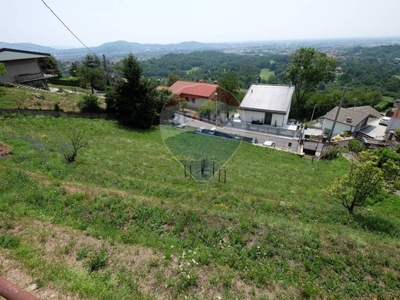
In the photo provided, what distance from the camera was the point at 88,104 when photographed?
945 inches

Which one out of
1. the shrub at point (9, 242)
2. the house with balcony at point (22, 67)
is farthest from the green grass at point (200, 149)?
the house with balcony at point (22, 67)

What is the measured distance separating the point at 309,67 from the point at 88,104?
35.1 meters

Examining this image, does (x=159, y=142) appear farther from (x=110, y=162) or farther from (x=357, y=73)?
(x=357, y=73)

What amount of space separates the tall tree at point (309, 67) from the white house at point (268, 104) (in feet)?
18.3

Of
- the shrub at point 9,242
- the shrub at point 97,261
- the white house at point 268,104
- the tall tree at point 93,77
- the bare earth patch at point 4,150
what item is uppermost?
the shrub at point 9,242

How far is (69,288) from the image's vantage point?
4.25 m

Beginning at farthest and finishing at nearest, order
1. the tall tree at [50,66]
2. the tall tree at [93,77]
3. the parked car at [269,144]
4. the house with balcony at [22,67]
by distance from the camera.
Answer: the tall tree at [50,66], the tall tree at [93,77], the house with balcony at [22,67], the parked car at [269,144]

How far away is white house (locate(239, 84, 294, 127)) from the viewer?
3278 cm

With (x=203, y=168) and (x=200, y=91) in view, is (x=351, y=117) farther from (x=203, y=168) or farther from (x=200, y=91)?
(x=203, y=168)

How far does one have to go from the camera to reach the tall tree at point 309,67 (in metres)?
35.7

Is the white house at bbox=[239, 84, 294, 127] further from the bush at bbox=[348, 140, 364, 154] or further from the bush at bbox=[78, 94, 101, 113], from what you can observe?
the bush at bbox=[78, 94, 101, 113]

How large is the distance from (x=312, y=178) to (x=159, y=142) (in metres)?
13.7

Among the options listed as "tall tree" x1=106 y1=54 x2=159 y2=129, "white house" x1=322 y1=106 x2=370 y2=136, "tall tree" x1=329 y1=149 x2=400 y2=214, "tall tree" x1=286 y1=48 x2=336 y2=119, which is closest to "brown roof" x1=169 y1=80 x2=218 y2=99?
"tall tree" x1=329 y1=149 x2=400 y2=214

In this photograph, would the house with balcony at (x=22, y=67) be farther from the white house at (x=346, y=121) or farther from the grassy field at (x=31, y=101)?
the white house at (x=346, y=121)
